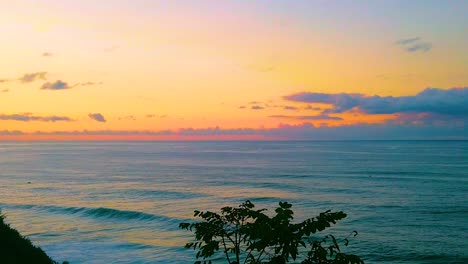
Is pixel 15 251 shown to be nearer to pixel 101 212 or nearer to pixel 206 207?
pixel 101 212

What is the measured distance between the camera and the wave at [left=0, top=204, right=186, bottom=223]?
146ft

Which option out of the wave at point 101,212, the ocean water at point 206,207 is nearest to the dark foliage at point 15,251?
the ocean water at point 206,207

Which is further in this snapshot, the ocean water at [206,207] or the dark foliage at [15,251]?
the ocean water at [206,207]

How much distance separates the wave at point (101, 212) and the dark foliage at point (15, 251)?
23.9 metres

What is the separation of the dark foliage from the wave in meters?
23.9

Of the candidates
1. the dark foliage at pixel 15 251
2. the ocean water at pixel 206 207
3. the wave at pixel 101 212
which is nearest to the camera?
the dark foliage at pixel 15 251

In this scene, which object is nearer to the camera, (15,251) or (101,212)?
(15,251)

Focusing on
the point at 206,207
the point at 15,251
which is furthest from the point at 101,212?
the point at 15,251

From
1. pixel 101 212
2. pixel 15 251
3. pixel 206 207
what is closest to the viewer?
pixel 15 251

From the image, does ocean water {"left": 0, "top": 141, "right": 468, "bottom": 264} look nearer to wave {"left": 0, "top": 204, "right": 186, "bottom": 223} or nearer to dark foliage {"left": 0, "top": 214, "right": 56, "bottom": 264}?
wave {"left": 0, "top": 204, "right": 186, "bottom": 223}

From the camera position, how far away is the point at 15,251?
18.1 metres

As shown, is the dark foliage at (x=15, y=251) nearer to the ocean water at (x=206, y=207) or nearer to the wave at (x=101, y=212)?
the ocean water at (x=206, y=207)

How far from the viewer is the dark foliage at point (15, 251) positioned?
1728 centimetres

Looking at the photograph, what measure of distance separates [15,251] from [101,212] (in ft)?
101
